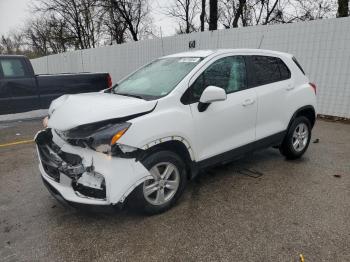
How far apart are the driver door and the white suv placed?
0.04 feet

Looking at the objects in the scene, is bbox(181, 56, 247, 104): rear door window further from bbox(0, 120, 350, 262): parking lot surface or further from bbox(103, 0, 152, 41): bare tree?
bbox(103, 0, 152, 41): bare tree

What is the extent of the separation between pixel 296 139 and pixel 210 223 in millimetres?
2445

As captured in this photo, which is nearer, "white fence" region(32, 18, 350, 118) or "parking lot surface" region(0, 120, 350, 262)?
"parking lot surface" region(0, 120, 350, 262)

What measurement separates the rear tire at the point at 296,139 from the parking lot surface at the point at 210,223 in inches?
13.9

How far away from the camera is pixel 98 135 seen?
256 centimetres

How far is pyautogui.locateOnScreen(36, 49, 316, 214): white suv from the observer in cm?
261

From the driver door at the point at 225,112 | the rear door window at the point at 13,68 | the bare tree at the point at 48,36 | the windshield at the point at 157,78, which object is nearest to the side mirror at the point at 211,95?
the driver door at the point at 225,112

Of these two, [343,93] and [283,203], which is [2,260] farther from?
[343,93]

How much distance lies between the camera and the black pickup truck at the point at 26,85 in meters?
7.14

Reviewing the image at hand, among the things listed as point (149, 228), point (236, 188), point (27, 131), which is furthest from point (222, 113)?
point (27, 131)

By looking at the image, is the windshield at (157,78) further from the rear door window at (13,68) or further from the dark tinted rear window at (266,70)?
the rear door window at (13,68)

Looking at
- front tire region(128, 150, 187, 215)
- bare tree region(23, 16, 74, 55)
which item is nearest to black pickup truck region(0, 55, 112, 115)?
front tire region(128, 150, 187, 215)

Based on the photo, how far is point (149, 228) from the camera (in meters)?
2.85

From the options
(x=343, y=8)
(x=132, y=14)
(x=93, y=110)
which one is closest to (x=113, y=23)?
(x=132, y=14)
